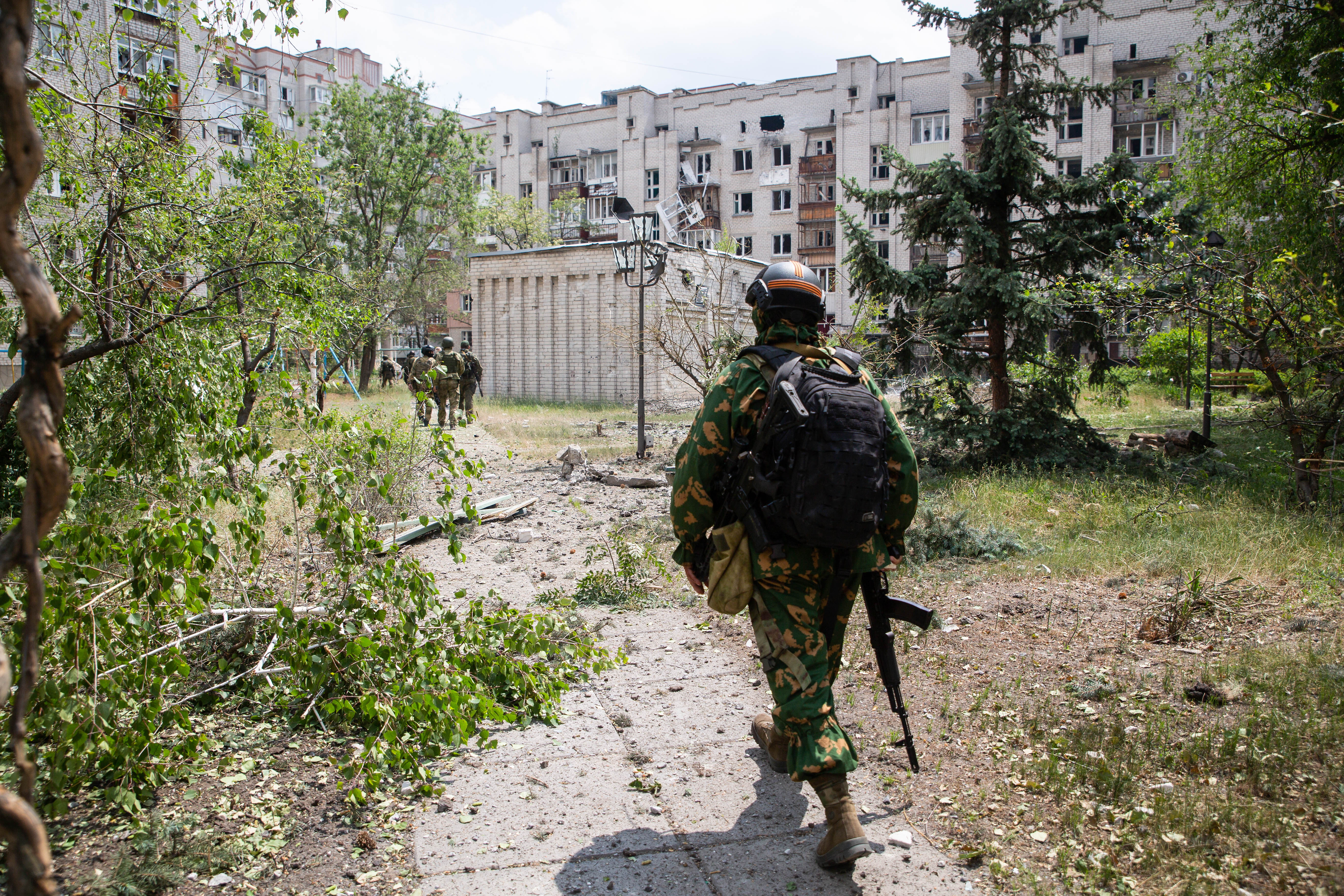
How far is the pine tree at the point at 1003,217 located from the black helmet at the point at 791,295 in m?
8.63

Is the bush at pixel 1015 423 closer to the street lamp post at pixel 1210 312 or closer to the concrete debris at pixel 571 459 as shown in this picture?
the street lamp post at pixel 1210 312

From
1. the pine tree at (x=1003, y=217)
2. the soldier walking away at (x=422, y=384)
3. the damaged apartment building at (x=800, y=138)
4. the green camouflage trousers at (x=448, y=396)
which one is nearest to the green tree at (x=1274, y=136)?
the pine tree at (x=1003, y=217)

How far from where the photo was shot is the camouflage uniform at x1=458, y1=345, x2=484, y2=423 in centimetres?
1788

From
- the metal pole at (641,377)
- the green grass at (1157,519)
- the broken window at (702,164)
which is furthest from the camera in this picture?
the broken window at (702,164)

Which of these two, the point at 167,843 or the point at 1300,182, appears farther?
the point at 1300,182

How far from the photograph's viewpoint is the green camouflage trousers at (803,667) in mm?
2840

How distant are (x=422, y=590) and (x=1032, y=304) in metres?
9.24

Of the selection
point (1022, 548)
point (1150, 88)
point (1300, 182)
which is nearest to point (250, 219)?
point (1022, 548)

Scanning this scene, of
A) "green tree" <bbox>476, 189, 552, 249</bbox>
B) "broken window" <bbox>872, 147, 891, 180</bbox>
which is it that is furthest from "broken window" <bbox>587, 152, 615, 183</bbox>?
"broken window" <bbox>872, 147, 891, 180</bbox>

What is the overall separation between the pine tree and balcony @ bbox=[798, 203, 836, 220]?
114 ft

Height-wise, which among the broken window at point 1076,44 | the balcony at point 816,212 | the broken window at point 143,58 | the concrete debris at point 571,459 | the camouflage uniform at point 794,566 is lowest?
the concrete debris at point 571,459

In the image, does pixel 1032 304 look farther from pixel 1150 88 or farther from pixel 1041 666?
pixel 1150 88

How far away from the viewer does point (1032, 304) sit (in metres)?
10.8

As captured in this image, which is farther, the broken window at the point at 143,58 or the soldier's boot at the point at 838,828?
the broken window at the point at 143,58
